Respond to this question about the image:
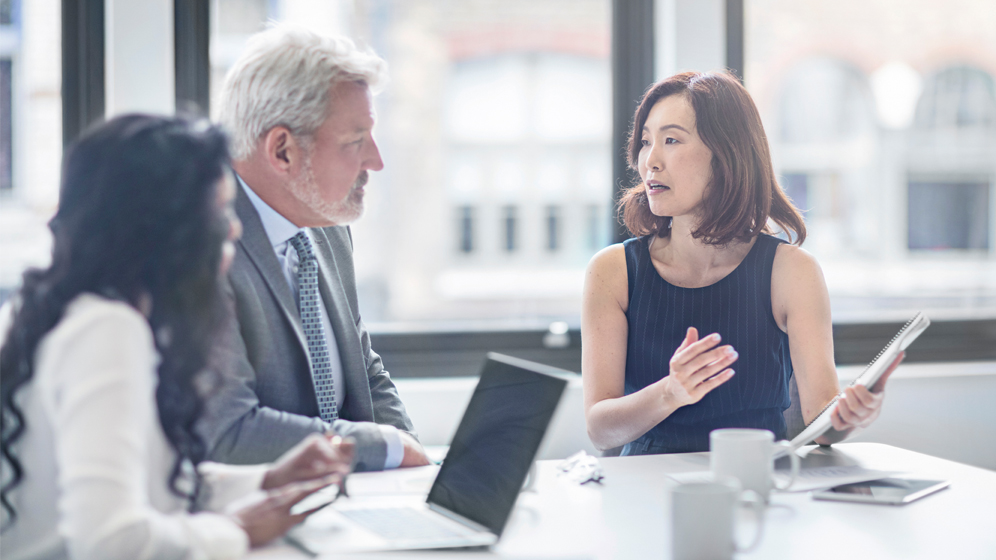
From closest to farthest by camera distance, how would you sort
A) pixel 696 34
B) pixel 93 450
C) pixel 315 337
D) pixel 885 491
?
pixel 93 450 < pixel 885 491 < pixel 315 337 < pixel 696 34

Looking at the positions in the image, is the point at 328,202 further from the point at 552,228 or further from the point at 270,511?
the point at 552,228

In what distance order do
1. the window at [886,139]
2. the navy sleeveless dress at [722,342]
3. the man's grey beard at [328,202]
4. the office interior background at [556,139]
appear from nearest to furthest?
the man's grey beard at [328,202], the navy sleeveless dress at [722,342], the office interior background at [556,139], the window at [886,139]

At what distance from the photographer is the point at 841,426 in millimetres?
1347

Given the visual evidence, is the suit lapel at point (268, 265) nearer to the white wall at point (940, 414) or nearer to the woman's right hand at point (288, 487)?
the woman's right hand at point (288, 487)

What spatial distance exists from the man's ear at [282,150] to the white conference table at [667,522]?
0.65m

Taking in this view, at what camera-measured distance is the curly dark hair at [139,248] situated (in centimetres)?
80

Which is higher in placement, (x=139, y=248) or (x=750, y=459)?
(x=139, y=248)

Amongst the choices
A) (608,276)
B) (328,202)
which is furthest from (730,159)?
(328,202)

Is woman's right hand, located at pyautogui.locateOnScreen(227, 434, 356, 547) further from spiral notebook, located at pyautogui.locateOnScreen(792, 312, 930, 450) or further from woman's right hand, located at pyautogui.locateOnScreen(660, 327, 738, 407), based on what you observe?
spiral notebook, located at pyautogui.locateOnScreen(792, 312, 930, 450)

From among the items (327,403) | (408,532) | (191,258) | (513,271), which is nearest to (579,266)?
(513,271)

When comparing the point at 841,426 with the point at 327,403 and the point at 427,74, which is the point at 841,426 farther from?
the point at 427,74

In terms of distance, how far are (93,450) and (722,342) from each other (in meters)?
1.44

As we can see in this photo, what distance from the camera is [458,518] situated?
3.47ft

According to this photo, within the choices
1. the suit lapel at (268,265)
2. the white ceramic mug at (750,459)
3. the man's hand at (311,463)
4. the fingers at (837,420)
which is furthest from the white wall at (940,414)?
the man's hand at (311,463)
